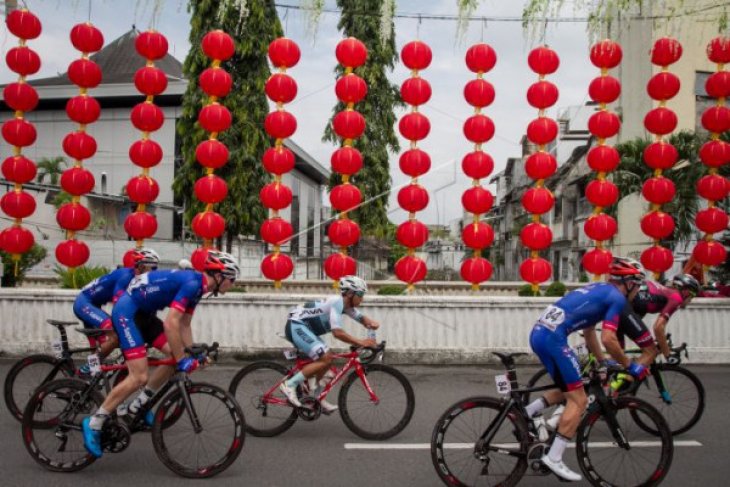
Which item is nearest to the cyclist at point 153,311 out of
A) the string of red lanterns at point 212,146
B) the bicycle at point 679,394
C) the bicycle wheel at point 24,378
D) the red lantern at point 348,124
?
the bicycle wheel at point 24,378

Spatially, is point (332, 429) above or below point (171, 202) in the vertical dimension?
below

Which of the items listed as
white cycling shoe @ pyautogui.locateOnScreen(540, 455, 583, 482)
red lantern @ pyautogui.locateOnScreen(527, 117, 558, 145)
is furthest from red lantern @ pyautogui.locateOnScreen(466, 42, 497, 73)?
white cycling shoe @ pyautogui.locateOnScreen(540, 455, 583, 482)

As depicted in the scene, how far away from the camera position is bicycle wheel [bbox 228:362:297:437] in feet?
23.1

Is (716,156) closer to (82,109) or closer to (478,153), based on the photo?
(478,153)

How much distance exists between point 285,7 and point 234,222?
43.0ft

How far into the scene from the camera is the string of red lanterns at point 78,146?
12.2 meters

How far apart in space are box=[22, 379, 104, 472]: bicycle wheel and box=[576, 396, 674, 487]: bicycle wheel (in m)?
3.90

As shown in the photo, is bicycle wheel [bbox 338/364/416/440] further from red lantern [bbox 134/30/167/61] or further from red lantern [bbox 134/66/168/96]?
red lantern [bbox 134/30/167/61]

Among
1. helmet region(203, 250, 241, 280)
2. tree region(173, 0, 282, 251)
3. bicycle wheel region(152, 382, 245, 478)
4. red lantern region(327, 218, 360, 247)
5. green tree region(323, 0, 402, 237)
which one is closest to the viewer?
bicycle wheel region(152, 382, 245, 478)

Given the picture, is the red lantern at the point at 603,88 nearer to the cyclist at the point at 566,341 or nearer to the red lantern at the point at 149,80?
the cyclist at the point at 566,341

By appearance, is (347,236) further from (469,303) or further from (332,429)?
(332,429)

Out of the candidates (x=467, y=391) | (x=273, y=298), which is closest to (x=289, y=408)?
(x=467, y=391)

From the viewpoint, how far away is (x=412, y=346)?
1173 cm

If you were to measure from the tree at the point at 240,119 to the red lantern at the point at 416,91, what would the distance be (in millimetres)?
12869
